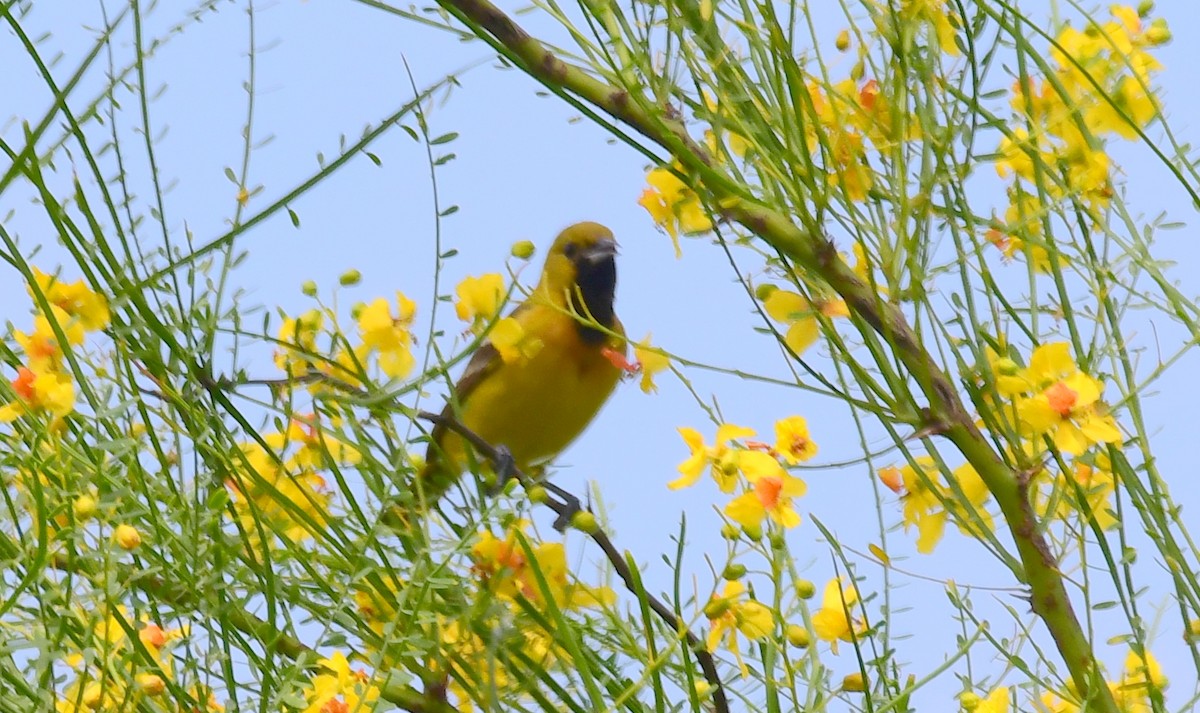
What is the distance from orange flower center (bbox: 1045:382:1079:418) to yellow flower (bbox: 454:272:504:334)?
471 millimetres

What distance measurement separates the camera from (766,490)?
1312 mm

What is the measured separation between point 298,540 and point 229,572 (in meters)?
0.08

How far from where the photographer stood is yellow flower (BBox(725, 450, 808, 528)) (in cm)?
130

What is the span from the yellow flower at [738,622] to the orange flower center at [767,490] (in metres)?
0.08

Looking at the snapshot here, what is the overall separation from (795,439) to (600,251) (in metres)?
1.56

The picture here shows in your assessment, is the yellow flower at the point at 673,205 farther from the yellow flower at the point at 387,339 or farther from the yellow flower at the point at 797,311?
the yellow flower at the point at 387,339

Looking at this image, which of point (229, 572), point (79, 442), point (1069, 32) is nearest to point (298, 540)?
point (229, 572)

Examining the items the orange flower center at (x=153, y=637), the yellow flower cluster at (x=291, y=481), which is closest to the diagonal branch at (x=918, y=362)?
the yellow flower cluster at (x=291, y=481)

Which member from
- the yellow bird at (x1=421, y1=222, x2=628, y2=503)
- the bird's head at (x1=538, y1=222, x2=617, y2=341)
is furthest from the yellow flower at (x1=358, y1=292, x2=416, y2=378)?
the bird's head at (x1=538, y1=222, x2=617, y2=341)

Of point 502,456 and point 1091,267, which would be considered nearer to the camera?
point 1091,267

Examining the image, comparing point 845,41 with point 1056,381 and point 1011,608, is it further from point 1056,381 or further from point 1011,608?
point 1011,608

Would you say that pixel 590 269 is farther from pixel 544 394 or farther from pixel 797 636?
pixel 797 636

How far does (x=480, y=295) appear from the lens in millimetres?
1387

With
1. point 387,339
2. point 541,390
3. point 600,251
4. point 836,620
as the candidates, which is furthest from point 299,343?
point 600,251
